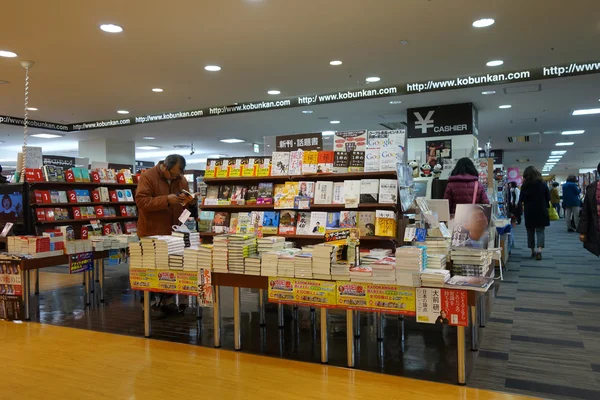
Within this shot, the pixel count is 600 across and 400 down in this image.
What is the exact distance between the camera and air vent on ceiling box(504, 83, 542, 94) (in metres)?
7.93

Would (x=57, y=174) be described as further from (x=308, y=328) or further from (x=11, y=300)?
(x=308, y=328)

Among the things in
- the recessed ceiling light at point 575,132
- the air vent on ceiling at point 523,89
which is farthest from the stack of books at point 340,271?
the recessed ceiling light at point 575,132

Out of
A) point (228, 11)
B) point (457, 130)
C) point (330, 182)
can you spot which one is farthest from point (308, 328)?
point (457, 130)

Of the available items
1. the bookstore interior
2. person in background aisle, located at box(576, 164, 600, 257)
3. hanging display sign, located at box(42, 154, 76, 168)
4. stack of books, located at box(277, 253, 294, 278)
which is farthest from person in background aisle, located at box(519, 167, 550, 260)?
hanging display sign, located at box(42, 154, 76, 168)

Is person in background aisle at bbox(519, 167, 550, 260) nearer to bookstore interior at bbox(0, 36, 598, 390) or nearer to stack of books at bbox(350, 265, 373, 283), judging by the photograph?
bookstore interior at bbox(0, 36, 598, 390)

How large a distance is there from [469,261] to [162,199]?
317 centimetres

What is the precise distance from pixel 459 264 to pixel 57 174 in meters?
6.09

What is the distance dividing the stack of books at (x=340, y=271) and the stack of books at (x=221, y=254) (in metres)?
1.01

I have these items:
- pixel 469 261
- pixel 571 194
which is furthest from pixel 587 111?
pixel 469 261

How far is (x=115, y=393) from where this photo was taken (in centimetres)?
316

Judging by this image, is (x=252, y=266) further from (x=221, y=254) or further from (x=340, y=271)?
(x=340, y=271)

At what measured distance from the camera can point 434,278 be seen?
3.27m

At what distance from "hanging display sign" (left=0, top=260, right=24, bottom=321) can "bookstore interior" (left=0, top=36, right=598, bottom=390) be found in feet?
0.05

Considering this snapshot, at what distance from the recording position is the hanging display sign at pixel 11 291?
16.6ft
